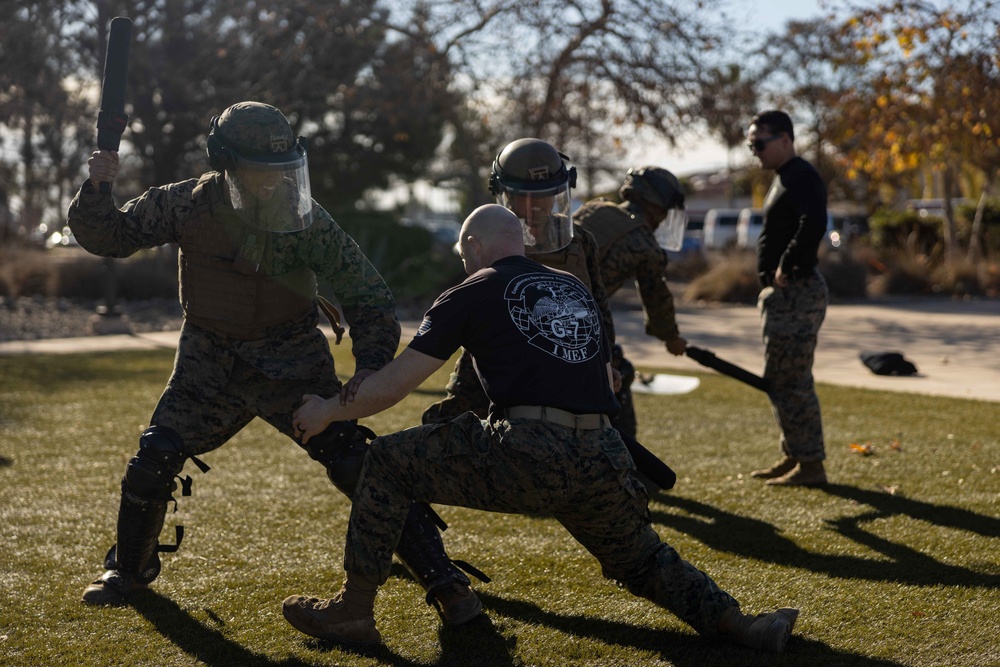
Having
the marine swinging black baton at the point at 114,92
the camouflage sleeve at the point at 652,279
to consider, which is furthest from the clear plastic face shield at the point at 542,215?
the marine swinging black baton at the point at 114,92

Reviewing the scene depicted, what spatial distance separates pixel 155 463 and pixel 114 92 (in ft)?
Answer: 4.46

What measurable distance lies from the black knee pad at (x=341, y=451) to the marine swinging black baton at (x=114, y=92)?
45.7 inches

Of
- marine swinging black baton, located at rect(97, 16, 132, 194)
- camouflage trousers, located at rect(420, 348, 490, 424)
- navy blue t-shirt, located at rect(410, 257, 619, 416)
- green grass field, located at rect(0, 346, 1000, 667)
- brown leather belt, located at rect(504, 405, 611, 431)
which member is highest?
marine swinging black baton, located at rect(97, 16, 132, 194)

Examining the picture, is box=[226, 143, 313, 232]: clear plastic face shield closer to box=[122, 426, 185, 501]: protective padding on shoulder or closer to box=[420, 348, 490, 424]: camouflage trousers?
box=[122, 426, 185, 501]: protective padding on shoulder

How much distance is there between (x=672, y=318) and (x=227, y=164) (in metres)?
2.58

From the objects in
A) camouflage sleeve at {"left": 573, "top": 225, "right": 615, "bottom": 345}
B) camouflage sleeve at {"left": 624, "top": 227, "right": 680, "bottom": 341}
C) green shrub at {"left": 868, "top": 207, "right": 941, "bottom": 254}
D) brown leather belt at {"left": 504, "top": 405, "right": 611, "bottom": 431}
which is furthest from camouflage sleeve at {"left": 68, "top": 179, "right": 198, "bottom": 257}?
green shrub at {"left": 868, "top": 207, "right": 941, "bottom": 254}

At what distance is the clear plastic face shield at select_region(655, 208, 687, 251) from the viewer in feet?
18.6

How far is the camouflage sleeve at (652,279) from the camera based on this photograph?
5.38m

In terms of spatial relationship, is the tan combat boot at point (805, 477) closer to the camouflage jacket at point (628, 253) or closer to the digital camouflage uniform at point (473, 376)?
the camouflage jacket at point (628, 253)

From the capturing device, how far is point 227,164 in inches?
150

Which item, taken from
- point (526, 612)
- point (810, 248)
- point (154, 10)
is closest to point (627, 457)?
point (526, 612)

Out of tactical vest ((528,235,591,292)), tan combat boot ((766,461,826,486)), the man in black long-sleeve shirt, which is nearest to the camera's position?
tactical vest ((528,235,591,292))

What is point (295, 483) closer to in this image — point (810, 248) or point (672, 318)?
point (672, 318)

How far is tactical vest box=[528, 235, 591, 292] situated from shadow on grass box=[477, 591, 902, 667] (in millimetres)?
1352
